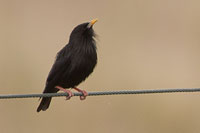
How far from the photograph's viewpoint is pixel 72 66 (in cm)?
955

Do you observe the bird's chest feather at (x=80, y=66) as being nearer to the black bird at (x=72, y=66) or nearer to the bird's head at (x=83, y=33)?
the black bird at (x=72, y=66)

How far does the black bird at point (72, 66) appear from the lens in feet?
31.3

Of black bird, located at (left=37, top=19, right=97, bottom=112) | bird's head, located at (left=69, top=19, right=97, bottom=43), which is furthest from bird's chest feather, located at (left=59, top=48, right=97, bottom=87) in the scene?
bird's head, located at (left=69, top=19, right=97, bottom=43)

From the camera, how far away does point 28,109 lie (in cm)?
1343

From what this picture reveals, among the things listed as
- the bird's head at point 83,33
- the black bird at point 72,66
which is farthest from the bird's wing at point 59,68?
the bird's head at point 83,33

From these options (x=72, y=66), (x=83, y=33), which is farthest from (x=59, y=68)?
(x=83, y=33)

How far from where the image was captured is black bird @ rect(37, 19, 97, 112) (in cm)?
955

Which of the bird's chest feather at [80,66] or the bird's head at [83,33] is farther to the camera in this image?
the bird's head at [83,33]

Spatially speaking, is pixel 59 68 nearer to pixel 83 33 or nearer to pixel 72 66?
pixel 72 66

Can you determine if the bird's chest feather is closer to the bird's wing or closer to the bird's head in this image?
the bird's wing

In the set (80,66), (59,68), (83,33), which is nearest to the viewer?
(80,66)

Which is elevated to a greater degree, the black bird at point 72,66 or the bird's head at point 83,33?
the bird's head at point 83,33

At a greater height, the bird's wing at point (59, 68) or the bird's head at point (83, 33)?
the bird's head at point (83, 33)

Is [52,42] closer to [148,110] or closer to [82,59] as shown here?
[148,110]
